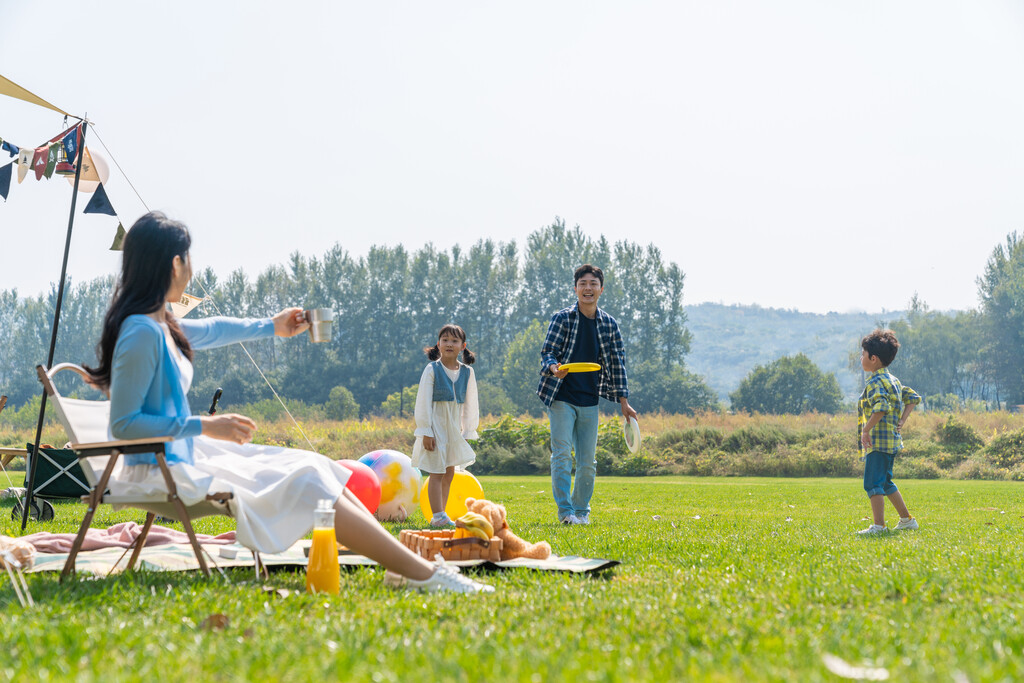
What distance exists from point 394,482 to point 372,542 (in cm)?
385

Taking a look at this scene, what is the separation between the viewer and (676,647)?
2322 mm

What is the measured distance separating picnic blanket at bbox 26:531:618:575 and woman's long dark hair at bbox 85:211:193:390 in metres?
0.98

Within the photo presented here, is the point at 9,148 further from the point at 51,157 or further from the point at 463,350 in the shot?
the point at 463,350

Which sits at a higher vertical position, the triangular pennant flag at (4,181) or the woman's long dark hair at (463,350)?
the triangular pennant flag at (4,181)

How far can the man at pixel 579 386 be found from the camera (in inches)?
271

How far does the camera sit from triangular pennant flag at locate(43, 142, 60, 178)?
6727 millimetres

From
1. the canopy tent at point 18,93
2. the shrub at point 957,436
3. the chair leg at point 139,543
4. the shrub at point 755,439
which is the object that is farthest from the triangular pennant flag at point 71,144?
the shrub at point 957,436

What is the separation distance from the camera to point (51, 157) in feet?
22.1

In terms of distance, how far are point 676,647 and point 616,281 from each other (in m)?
54.2

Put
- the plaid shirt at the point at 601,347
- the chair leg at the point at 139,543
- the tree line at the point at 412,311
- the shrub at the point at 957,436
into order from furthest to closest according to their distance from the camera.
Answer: the tree line at the point at 412,311 → the shrub at the point at 957,436 → the plaid shirt at the point at 601,347 → the chair leg at the point at 139,543

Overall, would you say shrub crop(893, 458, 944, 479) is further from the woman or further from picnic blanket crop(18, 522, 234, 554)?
the woman

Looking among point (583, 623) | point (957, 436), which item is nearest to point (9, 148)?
point (583, 623)

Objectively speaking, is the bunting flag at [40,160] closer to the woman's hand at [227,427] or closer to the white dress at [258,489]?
the white dress at [258,489]

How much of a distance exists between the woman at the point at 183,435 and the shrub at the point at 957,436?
19.9 m
